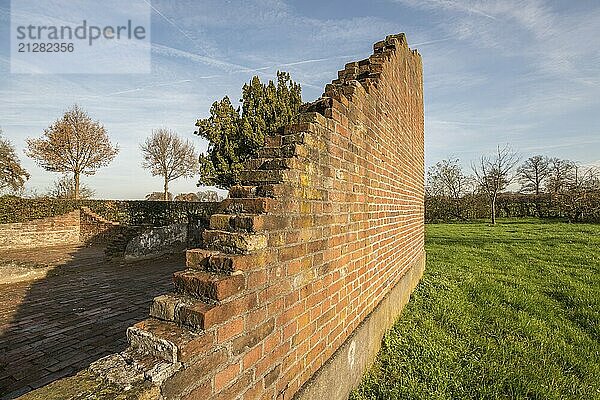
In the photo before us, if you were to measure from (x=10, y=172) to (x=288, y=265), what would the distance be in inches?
935

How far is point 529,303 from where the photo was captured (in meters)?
6.11

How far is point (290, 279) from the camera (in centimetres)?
220

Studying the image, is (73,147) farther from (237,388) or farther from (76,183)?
(237,388)

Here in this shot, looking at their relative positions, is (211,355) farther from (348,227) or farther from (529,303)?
(529,303)

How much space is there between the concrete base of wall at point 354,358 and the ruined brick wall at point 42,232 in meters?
15.8

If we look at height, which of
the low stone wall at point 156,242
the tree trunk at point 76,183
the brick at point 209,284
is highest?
the tree trunk at point 76,183

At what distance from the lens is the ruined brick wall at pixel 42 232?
13.8 m

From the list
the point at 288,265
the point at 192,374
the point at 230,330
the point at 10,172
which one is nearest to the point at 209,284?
the point at 230,330

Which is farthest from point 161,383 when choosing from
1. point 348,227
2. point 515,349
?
point 515,349

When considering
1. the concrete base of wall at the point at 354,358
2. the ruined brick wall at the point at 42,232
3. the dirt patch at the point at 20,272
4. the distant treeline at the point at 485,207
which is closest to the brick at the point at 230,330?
the concrete base of wall at the point at 354,358

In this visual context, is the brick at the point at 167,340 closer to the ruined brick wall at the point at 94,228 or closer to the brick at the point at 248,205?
the brick at the point at 248,205

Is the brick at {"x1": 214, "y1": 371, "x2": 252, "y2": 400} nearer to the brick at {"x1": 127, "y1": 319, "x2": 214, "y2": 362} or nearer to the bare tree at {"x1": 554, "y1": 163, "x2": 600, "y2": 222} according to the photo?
the brick at {"x1": 127, "y1": 319, "x2": 214, "y2": 362}

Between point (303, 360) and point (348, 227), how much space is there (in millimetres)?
1250

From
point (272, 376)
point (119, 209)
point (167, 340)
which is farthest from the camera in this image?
point (119, 209)
